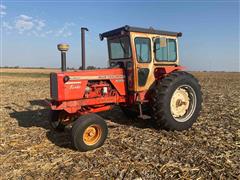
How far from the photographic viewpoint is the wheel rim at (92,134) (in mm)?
5824

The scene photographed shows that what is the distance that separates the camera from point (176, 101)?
7137 millimetres

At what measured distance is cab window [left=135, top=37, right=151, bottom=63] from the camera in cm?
682

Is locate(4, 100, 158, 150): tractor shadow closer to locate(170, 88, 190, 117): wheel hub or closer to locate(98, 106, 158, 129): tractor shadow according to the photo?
locate(98, 106, 158, 129): tractor shadow

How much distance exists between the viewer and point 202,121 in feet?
26.0

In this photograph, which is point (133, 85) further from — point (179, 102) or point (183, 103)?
point (183, 103)

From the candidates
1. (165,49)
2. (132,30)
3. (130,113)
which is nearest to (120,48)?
(132,30)

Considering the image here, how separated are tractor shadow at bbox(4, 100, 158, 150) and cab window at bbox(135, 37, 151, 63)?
1876mm

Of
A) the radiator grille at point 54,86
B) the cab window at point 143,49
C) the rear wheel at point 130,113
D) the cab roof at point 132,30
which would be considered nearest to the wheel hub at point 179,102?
the cab window at point 143,49

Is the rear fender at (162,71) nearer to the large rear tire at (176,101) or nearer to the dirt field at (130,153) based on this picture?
the large rear tire at (176,101)

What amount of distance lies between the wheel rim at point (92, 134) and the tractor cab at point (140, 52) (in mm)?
1591

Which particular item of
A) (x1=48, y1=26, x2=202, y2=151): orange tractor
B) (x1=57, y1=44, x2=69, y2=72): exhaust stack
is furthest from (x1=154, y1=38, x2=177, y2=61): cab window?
(x1=57, y1=44, x2=69, y2=72): exhaust stack

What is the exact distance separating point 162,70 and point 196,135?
188cm

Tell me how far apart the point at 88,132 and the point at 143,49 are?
100 inches

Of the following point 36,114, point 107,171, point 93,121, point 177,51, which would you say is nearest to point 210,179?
point 107,171
